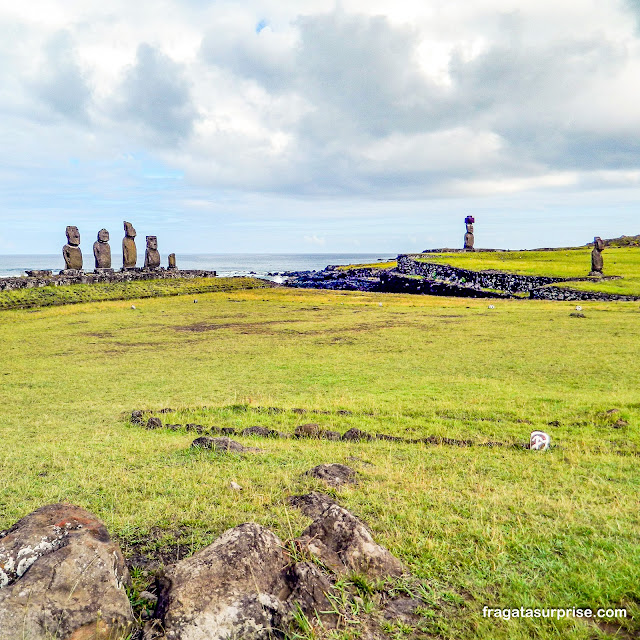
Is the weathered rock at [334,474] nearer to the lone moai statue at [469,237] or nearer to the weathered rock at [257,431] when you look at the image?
the weathered rock at [257,431]

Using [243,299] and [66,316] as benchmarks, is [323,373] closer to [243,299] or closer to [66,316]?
[66,316]

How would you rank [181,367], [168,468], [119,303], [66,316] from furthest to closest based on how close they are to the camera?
[119,303] < [66,316] < [181,367] < [168,468]

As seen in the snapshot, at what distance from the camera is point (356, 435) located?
1040cm

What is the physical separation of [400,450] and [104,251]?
2131 inches

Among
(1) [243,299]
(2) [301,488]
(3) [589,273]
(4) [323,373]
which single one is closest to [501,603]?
(2) [301,488]

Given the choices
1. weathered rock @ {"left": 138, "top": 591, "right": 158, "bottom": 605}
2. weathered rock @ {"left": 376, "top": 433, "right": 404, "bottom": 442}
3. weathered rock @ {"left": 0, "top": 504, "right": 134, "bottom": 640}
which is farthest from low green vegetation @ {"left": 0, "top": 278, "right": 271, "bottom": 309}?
weathered rock @ {"left": 138, "top": 591, "right": 158, "bottom": 605}

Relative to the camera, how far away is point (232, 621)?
3.79 metres

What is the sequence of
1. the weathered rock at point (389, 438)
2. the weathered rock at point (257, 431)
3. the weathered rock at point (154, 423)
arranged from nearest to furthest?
1. the weathered rock at point (389, 438)
2. the weathered rock at point (257, 431)
3. the weathered rock at point (154, 423)

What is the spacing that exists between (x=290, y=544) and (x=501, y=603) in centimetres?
194

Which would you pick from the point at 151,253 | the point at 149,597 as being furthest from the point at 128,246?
the point at 149,597

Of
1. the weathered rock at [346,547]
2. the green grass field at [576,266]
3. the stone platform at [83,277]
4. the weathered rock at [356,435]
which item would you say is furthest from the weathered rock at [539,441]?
the stone platform at [83,277]

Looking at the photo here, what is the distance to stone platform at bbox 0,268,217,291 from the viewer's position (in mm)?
42438

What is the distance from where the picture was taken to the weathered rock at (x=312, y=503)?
5.82 m

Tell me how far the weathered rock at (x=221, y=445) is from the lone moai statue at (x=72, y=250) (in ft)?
153
